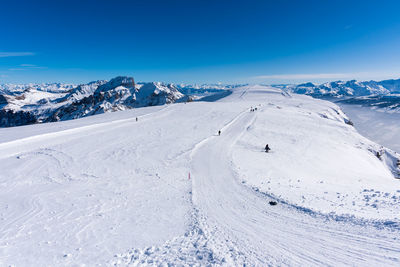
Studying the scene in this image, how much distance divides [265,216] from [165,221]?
5.53m

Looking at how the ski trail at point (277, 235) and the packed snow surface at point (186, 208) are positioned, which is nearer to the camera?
the ski trail at point (277, 235)

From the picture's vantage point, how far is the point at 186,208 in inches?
468

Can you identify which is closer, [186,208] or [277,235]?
[277,235]

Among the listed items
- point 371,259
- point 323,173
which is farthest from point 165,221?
point 323,173

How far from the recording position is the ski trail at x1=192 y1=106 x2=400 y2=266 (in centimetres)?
762

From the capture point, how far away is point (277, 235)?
9180 mm

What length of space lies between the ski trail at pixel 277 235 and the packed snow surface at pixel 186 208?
49mm

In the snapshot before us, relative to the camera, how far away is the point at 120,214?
11.4 metres

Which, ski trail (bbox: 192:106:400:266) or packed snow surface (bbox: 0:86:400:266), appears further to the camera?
packed snow surface (bbox: 0:86:400:266)

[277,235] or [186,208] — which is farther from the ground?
[277,235]

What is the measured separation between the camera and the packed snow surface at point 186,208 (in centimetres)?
819

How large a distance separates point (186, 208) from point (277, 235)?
17.2 ft

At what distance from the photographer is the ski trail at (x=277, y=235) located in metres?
7.62

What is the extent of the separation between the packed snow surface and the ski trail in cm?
5
